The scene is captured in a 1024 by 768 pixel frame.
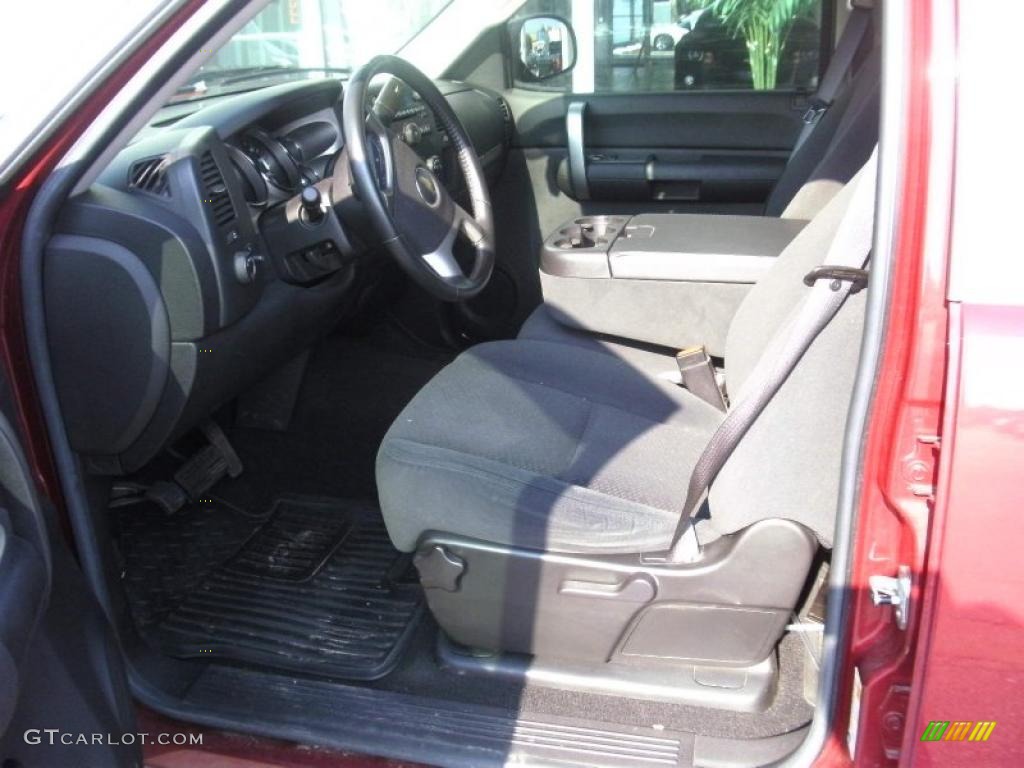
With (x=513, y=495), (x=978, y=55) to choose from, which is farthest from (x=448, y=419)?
(x=978, y=55)

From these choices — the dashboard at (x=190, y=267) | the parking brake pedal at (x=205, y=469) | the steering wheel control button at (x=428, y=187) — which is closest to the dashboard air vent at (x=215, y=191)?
the dashboard at (x=190, y=267)

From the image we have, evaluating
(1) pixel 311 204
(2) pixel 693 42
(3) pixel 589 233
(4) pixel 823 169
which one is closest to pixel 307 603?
(1) pixel 311 204

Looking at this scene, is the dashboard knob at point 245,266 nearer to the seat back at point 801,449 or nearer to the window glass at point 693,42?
the seat back at point 801,449

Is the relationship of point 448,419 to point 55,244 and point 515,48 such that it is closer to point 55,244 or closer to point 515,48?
point 55,244

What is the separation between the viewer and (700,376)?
1.96m

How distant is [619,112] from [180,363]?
5.67 ft

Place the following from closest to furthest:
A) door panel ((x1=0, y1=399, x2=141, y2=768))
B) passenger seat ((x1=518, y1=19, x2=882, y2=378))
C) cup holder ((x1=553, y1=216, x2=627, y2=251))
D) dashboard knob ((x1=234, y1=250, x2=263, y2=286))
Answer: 1. door panel ((x1=0, y1=399, x2=141, y2=768))
2. dashboard knob ((x1=234, y1=250, x2=263, y2=286))
3. passenger seat ((x1=518, y1=19, x2=882, y2=378))
4. cup holder ((x1=553, y1=216, x2=627, y2=251))

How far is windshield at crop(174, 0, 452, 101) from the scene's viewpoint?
2.27 meters

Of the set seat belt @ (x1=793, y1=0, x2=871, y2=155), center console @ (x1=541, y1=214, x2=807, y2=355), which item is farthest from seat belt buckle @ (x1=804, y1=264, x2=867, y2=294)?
seat belt @ (x1=793, y1=0, x2=871, y2=155)

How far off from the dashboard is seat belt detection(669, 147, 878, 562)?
819mm

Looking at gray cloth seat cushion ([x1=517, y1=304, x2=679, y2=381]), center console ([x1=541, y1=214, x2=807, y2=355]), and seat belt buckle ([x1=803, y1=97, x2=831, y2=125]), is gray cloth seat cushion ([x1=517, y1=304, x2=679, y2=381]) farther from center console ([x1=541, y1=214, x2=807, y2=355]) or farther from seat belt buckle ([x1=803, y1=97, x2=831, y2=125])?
seat belt buckle ([x1=803, y1=97, x2=831, y2=125])

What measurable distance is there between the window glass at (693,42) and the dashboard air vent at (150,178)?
1.58 metres

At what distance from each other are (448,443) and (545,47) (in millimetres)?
1731

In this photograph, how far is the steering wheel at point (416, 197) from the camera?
1.67 meters
